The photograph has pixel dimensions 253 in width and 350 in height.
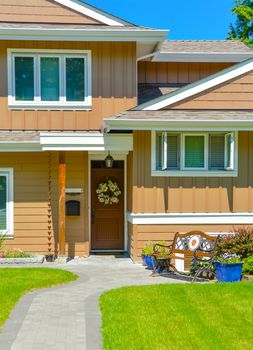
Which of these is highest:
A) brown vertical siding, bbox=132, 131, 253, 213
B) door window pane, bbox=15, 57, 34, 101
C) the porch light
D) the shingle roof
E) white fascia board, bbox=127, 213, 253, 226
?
the shingle roof

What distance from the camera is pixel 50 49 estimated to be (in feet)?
44.5

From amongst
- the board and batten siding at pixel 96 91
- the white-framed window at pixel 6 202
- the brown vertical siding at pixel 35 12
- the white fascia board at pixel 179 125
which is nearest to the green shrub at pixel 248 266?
the white fascia board at pixel 179 125

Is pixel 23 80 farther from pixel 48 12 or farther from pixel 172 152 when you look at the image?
pixel 172 152

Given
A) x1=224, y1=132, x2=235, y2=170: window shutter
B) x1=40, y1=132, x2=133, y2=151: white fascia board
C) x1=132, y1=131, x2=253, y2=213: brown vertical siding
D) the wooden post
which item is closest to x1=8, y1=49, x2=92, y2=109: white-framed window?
x1=40, y1=132, x2=133, y2=151: white fascia board

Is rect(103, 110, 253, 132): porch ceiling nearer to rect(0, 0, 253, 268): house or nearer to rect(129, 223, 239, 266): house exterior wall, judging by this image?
rect(0, 0, 253, 268): house

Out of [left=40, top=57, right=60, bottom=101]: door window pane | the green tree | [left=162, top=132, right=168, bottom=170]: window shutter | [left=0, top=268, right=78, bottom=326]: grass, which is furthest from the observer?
the green tree

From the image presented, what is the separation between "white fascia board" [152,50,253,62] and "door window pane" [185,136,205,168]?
4.31 meters

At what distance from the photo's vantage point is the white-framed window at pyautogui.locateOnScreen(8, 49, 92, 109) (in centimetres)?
1354

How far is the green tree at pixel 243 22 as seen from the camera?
3133 cm

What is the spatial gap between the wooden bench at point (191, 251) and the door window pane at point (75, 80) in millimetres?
4913

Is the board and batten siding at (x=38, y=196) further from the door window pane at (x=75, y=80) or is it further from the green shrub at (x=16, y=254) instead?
the door window pane at (x=75, y=80)

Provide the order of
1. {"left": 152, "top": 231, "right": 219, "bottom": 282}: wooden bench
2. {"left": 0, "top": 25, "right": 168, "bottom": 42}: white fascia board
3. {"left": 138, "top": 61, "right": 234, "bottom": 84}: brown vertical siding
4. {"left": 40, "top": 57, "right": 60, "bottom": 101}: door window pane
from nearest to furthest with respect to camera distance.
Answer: {"left": 152, "top": 231, "right": 219, "bottom": 282}: wooden bench, {"left": 0, "top": 25, "right": 168, "bottom": 42}: white fascia board, {"left": 40, "top": 57, "right": 60, "bottom": 101}: door window pane, {"left": 138, "top": 61, "right": 234, "bottom": 84}: brown vertical siding

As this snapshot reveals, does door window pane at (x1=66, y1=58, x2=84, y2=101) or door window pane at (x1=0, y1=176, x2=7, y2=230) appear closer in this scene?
door window pane at (x1=0, y1=176, x2=7, y2=230)

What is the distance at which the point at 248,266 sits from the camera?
34.4ft
